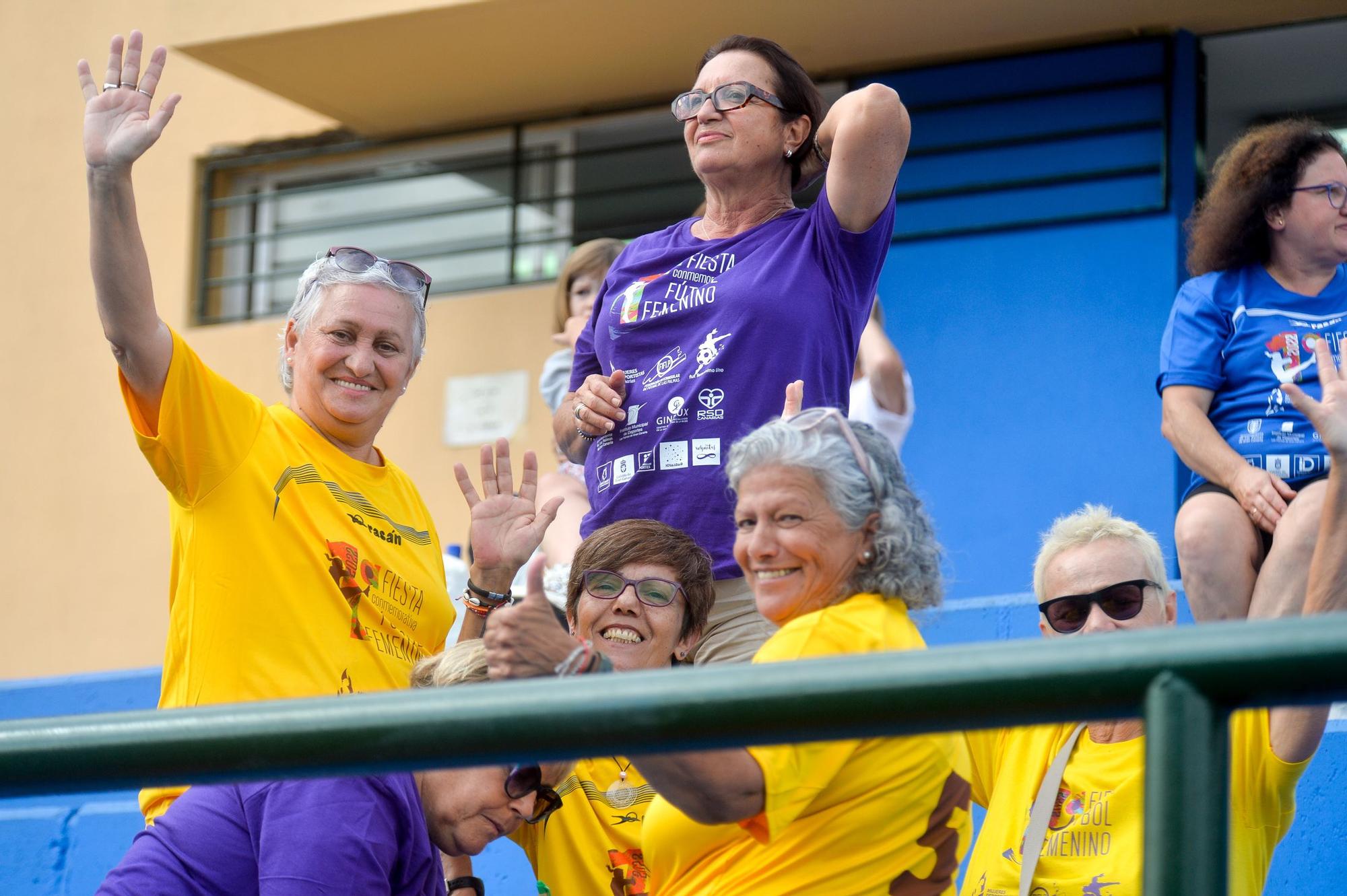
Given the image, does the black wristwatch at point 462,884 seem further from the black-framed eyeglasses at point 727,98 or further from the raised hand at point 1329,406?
the raised hand at point 1329,406

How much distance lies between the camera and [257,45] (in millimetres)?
7484

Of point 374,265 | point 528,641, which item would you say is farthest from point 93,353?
point 528,641

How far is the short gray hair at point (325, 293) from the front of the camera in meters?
3.26

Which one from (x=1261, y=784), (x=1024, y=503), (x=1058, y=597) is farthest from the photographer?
(x=1024, y=503)

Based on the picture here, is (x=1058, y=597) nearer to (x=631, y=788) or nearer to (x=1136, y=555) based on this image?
(x=1136, y=555)

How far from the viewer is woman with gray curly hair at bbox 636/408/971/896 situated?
218 centimetres

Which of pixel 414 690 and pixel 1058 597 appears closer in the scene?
pixel 414 690

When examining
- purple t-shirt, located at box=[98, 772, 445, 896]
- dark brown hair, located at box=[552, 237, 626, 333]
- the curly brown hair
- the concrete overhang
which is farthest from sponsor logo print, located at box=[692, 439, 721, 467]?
the concrete overhang

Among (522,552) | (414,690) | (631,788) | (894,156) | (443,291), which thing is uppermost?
(443,291)

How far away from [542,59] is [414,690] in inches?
249

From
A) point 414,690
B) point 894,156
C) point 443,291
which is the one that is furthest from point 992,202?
point 414,690

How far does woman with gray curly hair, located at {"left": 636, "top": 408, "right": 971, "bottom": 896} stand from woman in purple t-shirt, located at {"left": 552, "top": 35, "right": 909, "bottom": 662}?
0.70 metres

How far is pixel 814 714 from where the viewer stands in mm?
1365

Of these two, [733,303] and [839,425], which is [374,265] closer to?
[733,303]
